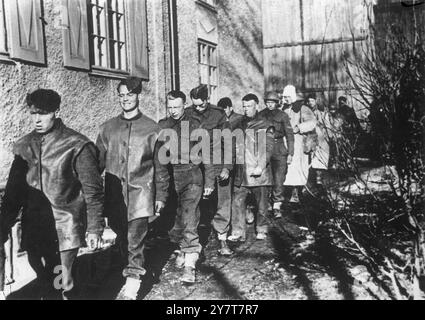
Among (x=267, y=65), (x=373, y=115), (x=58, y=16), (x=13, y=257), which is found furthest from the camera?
(x=267, y=65)

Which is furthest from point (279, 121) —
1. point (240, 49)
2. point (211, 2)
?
point (240, 49)

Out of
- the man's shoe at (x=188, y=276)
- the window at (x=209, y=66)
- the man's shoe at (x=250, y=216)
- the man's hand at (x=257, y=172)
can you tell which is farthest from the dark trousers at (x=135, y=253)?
the window at (x=209, y=66)

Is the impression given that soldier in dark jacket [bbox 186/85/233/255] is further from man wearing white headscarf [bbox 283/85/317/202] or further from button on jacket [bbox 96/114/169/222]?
man wearing white headscarf [bbox 283/85/317/202]

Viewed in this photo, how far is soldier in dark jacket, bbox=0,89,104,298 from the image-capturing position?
134 inches

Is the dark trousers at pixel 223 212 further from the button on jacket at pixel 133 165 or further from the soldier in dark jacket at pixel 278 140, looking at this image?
the soldier in dark jacket at pixel 278 140

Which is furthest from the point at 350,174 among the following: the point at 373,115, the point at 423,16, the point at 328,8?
the point at 328,8

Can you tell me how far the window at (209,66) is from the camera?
10.00 meters

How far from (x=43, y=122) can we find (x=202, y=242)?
3027 millimetres

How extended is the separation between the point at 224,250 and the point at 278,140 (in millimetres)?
2130

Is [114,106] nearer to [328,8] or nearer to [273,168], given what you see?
[273,168]

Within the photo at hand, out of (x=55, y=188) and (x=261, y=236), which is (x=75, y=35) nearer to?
(x=55, y=188)

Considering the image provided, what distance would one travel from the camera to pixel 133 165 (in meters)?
4.07

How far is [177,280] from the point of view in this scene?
15.2 feet

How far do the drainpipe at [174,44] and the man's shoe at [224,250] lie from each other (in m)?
3.80
